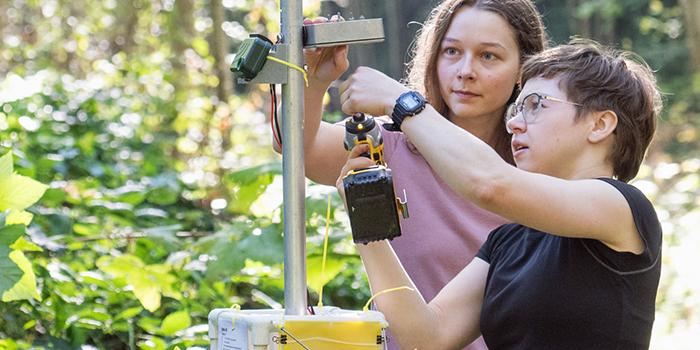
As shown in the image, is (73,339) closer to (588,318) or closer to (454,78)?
(454,78)

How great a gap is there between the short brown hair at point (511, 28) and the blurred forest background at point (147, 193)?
895 millimetres

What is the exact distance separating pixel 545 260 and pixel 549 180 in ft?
0.68

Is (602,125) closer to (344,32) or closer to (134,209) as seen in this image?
(344,32)

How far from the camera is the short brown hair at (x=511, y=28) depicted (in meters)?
2.97

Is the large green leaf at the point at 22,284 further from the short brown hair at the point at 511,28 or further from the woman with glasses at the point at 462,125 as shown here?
the short brown hair at the point at 511,28

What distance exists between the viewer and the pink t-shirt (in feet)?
9.51

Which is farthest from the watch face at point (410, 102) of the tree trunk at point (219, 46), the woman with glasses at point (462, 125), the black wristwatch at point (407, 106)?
the tree trunk at point (219, 46)

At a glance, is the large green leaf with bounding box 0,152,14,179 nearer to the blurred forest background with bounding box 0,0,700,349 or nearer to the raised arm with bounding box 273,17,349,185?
the blurred forest background with bounding box 0,0,700,349

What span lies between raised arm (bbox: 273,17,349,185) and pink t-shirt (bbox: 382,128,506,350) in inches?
7.2

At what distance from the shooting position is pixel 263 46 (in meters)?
2.12

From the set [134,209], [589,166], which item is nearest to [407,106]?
[589,166]

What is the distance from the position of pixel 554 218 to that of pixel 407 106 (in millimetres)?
361

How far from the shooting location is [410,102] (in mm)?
2172

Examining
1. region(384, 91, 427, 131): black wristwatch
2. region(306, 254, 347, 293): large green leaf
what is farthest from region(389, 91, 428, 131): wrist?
region(306, 254, 347, 293): large green leaf
